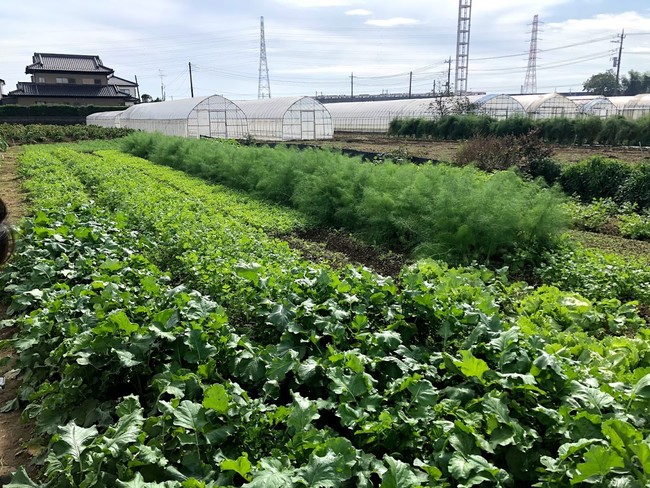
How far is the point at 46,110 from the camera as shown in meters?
41.9

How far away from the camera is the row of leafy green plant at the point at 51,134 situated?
29547 millimetres

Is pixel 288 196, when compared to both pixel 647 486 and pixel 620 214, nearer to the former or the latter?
pixel 620 214

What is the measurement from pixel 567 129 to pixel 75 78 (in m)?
48.6

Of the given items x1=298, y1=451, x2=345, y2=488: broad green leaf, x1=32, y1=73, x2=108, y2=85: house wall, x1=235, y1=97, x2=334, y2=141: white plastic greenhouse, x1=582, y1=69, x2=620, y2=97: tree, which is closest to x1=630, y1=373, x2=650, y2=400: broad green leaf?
x1=298, y1=451, x2=345, y2=488: broad green leaf

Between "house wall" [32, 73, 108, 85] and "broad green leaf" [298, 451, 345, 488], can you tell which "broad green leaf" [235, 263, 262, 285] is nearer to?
"broad green leaf" [298, 451, 345, 488]

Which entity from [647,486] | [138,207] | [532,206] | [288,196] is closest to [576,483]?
[647,486]

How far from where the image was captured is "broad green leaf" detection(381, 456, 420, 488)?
2.00 m

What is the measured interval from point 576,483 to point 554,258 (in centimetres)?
480

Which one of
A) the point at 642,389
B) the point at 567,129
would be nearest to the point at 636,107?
the point at 567,129

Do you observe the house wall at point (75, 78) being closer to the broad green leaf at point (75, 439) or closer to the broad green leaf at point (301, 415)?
the broad green leaf at point (75, 439)

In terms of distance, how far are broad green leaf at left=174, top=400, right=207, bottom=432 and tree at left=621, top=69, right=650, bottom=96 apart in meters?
75.3

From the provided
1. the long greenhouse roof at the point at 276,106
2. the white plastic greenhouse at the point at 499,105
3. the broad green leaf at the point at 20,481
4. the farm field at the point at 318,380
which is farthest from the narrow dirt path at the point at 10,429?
the white plastic greenhouse at the point at 499,105

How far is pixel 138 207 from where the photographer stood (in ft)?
25.6

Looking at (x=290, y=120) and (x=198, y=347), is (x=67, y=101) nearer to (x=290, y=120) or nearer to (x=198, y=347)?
(x=290, y=120)
